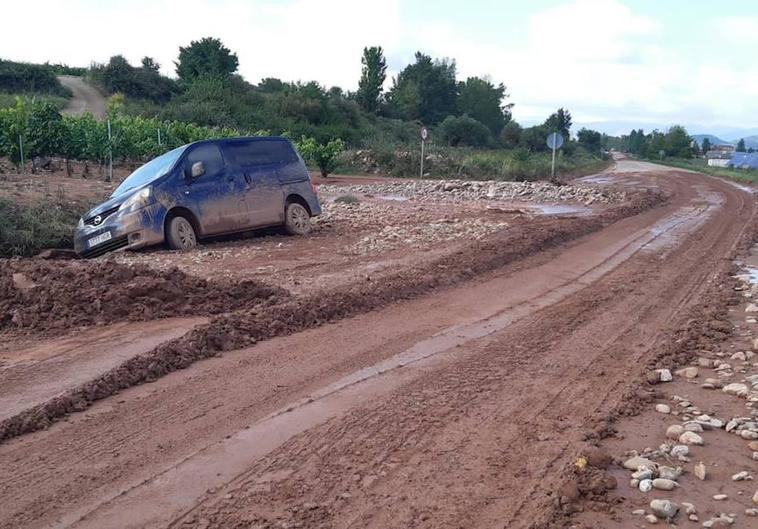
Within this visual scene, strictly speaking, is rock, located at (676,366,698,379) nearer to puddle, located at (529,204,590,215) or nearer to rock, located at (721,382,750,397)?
rock, located at (721,382,750,397)

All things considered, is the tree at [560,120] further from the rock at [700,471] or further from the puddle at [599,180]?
the rock at [700,471]

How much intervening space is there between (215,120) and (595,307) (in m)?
47.7

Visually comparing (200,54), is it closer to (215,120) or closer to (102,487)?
(215,120)

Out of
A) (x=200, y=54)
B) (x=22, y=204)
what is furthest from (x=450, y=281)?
(x=200, y=54)

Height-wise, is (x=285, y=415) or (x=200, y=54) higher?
(x=200, y=54)

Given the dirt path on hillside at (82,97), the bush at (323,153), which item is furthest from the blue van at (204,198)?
the dirt path on hillside at (82,97)

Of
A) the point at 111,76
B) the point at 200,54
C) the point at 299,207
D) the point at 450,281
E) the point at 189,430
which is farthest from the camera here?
the point at 200,54

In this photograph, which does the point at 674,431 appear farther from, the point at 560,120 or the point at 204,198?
the point at 560,120

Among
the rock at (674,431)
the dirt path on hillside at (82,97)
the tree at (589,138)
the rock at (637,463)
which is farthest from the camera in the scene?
the tree at (589,138)

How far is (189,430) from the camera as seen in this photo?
4633 mm

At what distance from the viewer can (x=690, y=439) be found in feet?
15.2

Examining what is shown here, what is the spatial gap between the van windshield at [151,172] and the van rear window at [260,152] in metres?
0.94

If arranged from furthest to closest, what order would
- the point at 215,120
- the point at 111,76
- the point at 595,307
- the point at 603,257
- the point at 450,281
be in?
the point at 111,76, the point at 215,120, the point at 603,257, the point at 450,281, the point at 595,307

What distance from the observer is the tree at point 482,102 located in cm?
10281
